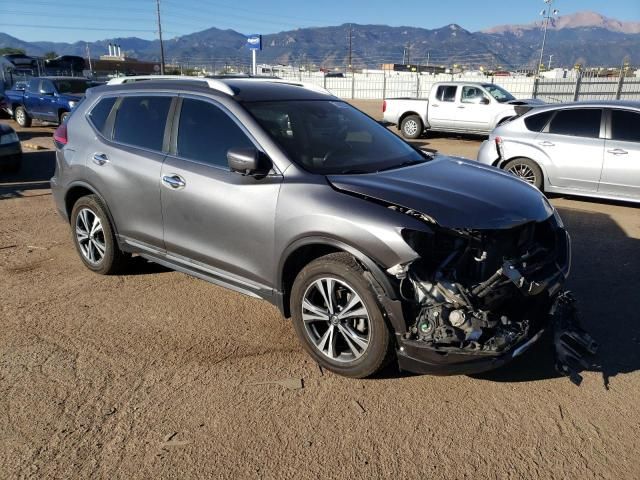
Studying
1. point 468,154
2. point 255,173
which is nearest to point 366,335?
point 255,173

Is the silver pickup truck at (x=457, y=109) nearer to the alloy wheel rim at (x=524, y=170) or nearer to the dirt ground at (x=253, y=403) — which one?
the alloy wheel rim at (x=524, y=170)

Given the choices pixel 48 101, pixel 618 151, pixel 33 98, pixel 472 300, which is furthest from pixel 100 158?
pixel 33 98

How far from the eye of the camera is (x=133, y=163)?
445 centimetres

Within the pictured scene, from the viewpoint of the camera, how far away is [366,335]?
3283 millimetres

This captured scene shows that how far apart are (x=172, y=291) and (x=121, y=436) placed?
6.69 ft

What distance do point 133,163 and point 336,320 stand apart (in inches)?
91.8

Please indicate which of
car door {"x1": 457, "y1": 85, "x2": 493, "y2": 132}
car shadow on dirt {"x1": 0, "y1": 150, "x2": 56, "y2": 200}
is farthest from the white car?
car shadow on dirt {"x1": 0, "y1": 150, "x2": 56, "y2": 200}

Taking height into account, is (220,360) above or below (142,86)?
below

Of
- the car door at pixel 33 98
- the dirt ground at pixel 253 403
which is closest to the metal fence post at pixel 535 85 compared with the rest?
the car door at pixel 33 98

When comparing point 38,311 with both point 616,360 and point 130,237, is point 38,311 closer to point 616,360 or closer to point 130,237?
point 130,237

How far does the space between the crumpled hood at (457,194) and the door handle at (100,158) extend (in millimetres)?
2339

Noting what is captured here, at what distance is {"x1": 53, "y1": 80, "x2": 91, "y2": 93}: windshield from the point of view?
1614 centimetres

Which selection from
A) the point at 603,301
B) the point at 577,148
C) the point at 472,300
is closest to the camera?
the point at 472,300

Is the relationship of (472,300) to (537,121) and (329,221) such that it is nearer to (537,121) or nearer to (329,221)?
(329,221)
